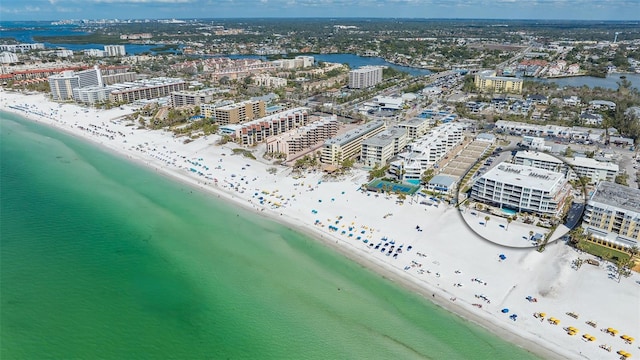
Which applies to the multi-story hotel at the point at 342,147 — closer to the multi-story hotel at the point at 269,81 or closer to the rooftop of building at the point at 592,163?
the rooftop of building at the point at 592,163

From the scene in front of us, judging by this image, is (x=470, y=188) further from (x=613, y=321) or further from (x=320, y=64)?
(x=320, y=64)

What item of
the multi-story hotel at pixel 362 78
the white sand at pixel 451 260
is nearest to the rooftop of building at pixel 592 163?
the white sand at pixel 451 260

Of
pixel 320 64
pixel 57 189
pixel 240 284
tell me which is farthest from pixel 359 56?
pixel 240 284

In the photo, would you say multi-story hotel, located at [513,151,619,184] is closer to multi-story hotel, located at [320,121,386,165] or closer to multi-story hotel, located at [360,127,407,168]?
multi-story hotel, located at [360,127,407,168]

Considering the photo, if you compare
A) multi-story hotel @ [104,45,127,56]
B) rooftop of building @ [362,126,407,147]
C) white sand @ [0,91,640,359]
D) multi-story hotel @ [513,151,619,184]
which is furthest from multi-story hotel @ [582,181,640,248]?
multi-story hotel @ [104,45,127,56]

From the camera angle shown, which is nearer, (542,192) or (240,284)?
(240,284)
